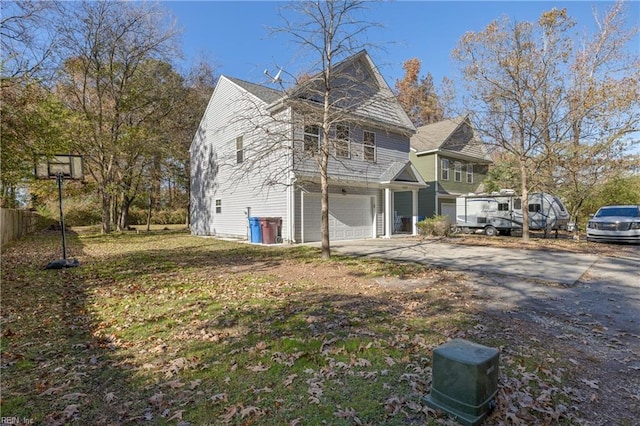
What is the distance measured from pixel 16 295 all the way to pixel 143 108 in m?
18.8

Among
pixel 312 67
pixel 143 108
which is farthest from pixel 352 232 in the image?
pixel 143 108

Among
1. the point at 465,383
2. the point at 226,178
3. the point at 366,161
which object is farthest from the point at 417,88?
the point at 465,383

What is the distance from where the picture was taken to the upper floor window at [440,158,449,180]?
22.2 meters

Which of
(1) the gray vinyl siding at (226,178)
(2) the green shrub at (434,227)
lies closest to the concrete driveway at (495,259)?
(2) the green shrub at (434,227)

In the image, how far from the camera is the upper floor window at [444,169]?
22.2 m

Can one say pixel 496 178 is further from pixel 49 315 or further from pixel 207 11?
pixel 49 315

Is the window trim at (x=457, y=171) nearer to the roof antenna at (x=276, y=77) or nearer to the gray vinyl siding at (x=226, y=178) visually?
the gray vinyl siding at (x=226, y=178)

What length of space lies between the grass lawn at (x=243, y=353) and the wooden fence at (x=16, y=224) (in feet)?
24.2

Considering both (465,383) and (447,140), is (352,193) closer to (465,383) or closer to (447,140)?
(447,140)

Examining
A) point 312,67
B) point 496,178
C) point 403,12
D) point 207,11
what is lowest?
point 496,178

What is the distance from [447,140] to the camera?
21922mm

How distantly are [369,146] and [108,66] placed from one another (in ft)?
50.6

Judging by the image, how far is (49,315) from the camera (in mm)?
4879

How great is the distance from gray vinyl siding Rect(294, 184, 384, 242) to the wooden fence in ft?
34.4
